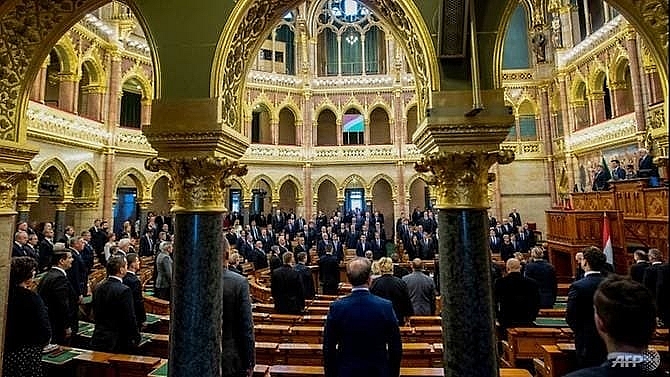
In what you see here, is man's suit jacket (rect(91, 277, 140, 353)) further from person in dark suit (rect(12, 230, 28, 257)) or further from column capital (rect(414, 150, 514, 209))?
person in dark suit (rect(12, 230, 28, 257))

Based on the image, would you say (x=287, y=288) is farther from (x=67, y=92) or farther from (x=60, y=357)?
(x=67, y=92)

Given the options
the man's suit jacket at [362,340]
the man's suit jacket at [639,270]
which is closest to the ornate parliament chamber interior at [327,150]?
the man's suit jacket at [639,270]

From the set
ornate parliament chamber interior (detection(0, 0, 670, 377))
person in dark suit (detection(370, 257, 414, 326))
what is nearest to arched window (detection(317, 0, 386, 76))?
ornate parliament chamber interior (detection(0, 0, 670, 377))

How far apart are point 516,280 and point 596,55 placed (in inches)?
594

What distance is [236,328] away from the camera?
12.1 feet

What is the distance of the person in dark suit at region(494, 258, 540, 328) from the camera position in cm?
510

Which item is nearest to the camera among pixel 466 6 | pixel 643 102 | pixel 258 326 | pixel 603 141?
pixel 466 6

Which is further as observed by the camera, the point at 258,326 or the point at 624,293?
the point at 258,326

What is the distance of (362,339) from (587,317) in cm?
212

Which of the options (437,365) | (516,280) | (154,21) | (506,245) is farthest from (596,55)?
(154,21)

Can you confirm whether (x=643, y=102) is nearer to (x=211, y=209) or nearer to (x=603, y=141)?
(x=603, y=141)

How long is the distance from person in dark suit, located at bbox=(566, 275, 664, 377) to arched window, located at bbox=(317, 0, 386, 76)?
2170 cm

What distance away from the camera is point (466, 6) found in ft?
10.3

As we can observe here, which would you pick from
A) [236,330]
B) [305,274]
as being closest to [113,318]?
[236,330]
